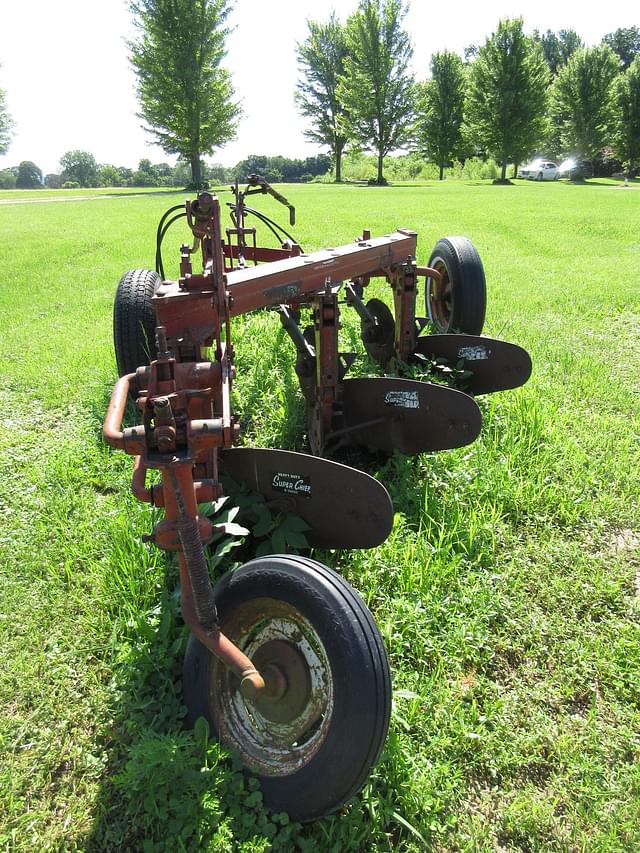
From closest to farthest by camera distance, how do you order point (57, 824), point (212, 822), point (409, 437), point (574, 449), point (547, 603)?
point (212, 822), point (57, 824), point (547, 603), point (409, 437), point (574, 449)

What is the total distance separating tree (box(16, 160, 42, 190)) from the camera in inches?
3565

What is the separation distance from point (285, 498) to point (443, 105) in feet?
177

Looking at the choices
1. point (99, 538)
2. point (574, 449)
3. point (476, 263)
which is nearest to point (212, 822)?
point (99, 538)

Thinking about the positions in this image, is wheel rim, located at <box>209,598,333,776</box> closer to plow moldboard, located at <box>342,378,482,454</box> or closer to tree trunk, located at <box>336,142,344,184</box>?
plow moldboard, located at <box>342,378,482,454</box>

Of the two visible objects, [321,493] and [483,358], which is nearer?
[321,493]

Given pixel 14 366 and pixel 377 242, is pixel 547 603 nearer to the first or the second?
pixel 377 242

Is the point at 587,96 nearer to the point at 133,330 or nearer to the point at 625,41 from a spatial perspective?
the point at 625,41

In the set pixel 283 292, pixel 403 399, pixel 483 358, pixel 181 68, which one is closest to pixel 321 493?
pixel 403 399

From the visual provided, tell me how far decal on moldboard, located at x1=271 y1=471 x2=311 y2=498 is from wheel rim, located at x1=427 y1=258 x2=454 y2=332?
120 inches

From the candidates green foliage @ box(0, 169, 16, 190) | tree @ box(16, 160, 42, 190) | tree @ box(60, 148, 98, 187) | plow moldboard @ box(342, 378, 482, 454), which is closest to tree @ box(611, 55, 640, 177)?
plow moldboard @ box(342, 378, 482, 454)

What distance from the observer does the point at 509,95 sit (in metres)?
41.5

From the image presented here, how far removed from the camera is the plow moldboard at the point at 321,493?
2.45 m

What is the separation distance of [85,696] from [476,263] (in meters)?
4.15

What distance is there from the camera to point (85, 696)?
7.84 feet
